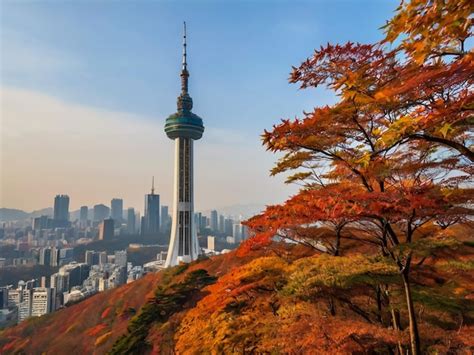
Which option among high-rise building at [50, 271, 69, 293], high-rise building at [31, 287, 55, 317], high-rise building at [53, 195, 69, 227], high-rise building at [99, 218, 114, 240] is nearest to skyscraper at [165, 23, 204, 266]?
high-rise building at [31, 287, 55, 317]

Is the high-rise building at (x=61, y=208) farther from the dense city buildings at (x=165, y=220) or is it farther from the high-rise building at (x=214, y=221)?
the high-rise building at (x=214, y=221)

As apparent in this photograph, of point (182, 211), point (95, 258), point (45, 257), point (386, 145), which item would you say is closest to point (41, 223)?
point (95, 258)

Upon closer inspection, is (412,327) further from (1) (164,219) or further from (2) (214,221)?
(1) (164,219)

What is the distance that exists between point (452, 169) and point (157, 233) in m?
153

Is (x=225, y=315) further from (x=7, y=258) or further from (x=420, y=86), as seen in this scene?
(x=7, y=258)

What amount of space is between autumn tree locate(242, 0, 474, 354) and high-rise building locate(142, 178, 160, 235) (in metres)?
147

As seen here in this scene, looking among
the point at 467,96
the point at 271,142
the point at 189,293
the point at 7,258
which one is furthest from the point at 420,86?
the point at 7,258

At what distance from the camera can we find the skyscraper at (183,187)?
52.2m

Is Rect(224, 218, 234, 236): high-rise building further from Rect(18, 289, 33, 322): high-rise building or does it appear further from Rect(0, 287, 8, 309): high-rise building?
Rect(18, 289, 33, 322): high-rise building

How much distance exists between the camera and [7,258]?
104750mm

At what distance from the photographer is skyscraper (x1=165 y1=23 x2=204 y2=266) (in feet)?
Answer: 171

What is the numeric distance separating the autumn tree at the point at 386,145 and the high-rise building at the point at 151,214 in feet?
481

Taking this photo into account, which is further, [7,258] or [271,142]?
[7,258]

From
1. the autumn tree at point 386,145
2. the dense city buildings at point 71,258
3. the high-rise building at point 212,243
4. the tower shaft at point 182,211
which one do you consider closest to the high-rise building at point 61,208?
the dense city buildings at point 71,258
